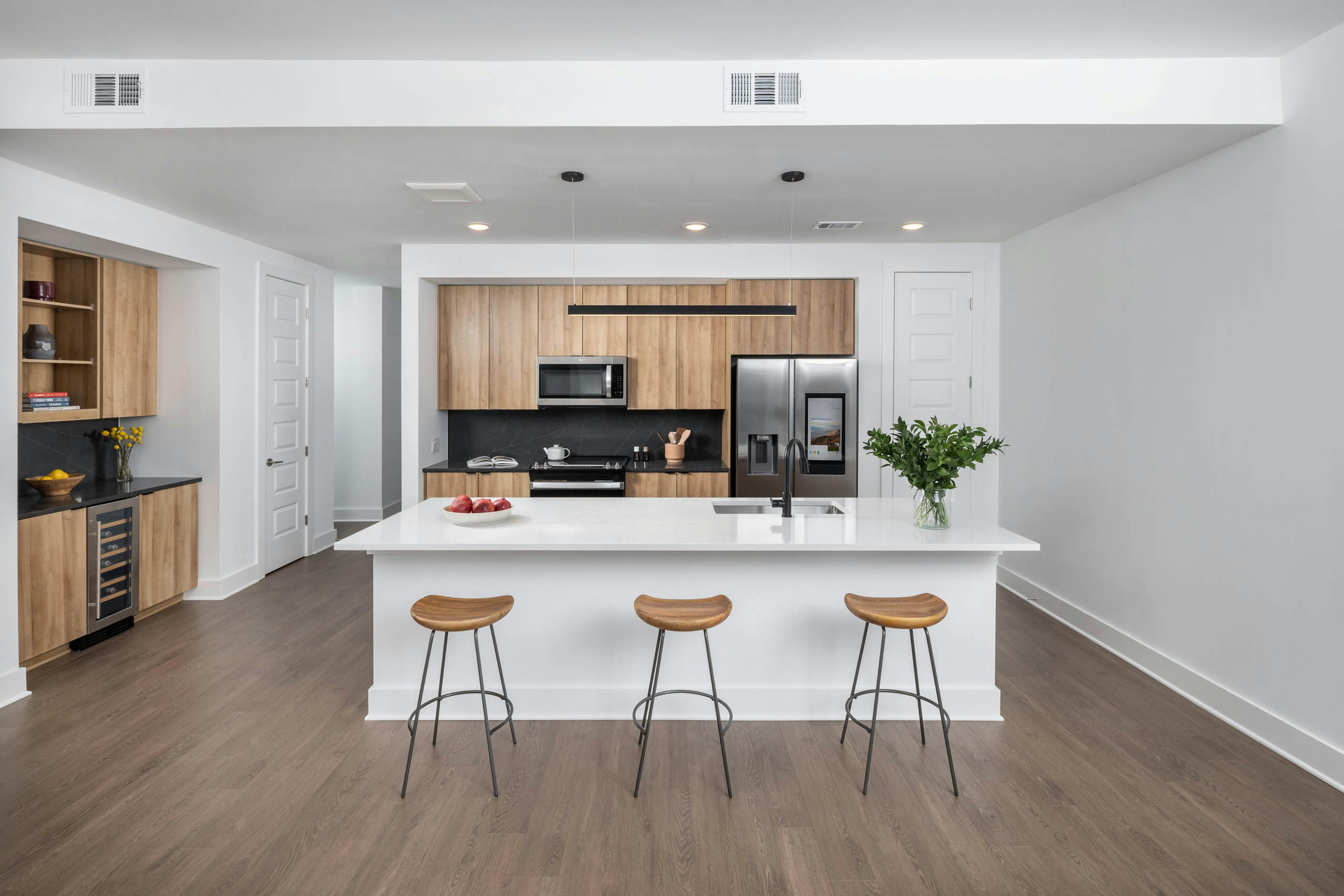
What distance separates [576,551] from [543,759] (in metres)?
0.81

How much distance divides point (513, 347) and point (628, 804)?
12.9 feet

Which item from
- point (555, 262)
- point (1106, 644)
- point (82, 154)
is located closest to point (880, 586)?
point (1106, 644)

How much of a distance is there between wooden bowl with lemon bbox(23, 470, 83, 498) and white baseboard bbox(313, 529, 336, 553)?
2.21 metres

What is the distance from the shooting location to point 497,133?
2967mm

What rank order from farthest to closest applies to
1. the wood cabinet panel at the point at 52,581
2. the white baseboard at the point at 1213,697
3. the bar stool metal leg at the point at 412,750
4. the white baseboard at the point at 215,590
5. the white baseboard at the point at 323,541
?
the white baseboard at the point at 323,541 < the white baseboard at the point at 215,590 < the wood cabinet panel at the point at 52,581 < the white baseboard at the point at 1213,697 < the bar stool metal leg at the point at 412,750

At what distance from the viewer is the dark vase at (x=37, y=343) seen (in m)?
3.87

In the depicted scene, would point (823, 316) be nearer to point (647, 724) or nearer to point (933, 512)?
point (933, 512)

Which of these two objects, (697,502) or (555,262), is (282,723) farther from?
(555,262)

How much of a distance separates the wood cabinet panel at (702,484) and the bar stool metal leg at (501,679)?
8.00ft

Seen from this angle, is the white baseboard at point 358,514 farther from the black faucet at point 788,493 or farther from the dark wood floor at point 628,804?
the black faucet at point 788,493

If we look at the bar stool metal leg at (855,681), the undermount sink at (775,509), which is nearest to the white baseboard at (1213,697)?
the bar stool metal leg at (855,681)

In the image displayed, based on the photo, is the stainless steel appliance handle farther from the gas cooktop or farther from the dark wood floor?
the dark wood floor

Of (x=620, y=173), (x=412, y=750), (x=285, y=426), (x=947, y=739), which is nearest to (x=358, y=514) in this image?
(x=285, y=426)

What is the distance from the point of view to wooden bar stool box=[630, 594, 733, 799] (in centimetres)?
250
